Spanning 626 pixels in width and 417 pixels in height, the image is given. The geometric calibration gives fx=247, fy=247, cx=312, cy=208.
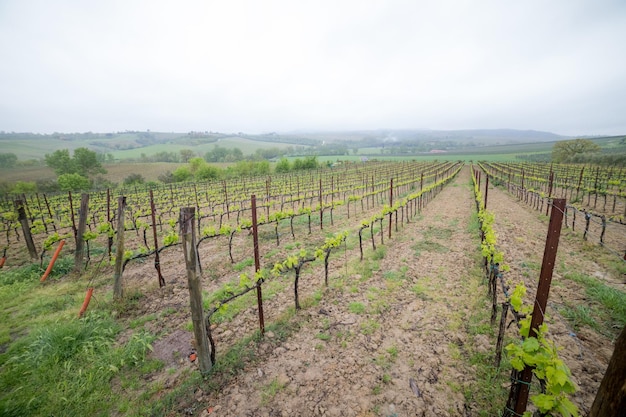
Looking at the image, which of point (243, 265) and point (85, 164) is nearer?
point (243, 265)

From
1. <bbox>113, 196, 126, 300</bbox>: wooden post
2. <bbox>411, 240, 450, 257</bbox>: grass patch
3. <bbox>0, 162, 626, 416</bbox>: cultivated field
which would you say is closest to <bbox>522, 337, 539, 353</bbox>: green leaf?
<bbox>0, 162, 626, 416</bbox>: cultivated field

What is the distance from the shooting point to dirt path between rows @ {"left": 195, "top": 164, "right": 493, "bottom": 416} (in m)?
3.86

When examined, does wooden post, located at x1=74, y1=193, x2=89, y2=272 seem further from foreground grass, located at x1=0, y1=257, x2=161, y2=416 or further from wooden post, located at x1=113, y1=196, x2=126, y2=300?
wooden post, located at x1=113, y1=196, x2=126, y2=300

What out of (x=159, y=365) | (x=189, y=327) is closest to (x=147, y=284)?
(x=189, y=327)

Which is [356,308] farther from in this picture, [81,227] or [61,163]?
[61,163]

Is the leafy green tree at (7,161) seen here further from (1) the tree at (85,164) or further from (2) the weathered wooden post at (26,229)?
(2) the weathered wooden post at (26,229)

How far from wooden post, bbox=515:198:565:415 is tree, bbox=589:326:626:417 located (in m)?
1.44

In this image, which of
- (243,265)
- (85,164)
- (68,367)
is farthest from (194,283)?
(85,164)

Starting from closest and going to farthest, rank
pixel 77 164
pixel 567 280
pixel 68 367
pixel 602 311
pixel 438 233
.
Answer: pixel 68 367, pixel 602 311, pixel 567 280, pixel 438 233, pixel 77 164

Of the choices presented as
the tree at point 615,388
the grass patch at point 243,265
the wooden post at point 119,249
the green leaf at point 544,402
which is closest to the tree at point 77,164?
the wooden post at point 119,249

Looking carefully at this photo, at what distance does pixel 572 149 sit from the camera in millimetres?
57875

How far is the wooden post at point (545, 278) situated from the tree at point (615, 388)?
1443mm

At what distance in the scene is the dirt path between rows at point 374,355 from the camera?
3.86 metres

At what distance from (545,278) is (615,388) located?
183 centimetres
